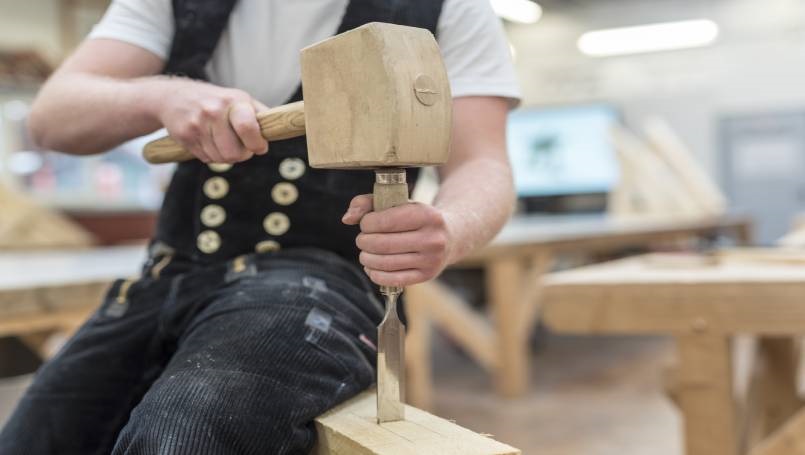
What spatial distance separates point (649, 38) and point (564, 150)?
272 cm

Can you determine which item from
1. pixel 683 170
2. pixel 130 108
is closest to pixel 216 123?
pixel 130 108

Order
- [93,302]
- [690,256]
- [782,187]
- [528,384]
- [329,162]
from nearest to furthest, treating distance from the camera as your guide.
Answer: [329,162], [690,256], [93,302], [528,384], [782,187]

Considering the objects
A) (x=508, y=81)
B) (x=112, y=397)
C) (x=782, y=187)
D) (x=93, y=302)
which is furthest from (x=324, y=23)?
(x=782, y=187)

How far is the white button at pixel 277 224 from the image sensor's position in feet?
3.09

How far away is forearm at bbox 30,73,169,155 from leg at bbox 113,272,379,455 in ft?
0.67

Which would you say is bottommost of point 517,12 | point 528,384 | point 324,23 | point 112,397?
point 528,384

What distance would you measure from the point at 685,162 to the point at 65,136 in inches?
200

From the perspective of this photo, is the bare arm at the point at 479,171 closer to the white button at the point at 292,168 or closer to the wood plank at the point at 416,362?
the white button at the point at 292,168

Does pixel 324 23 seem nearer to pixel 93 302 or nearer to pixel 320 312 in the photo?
pixel 320 312

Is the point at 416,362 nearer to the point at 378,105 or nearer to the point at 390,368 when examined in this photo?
the point at 390,368

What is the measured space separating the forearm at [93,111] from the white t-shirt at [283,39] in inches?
3.5

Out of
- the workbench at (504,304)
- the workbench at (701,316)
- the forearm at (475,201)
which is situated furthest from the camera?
the workbench at (504,304)

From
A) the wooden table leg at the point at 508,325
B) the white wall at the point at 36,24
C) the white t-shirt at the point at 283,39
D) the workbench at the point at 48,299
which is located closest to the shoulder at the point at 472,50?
the white t-shirt at the point at 283,39

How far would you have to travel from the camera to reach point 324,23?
0.96 metres
